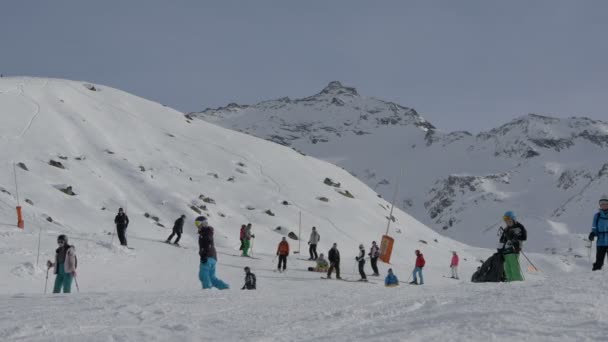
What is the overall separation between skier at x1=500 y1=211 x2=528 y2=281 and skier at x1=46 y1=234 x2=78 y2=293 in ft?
28.1

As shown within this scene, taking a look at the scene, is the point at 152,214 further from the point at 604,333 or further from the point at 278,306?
the point at 604,333

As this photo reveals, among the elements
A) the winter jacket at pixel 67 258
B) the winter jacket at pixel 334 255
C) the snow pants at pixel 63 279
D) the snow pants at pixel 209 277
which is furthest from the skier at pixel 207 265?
the winter jacket at pixel 334 255

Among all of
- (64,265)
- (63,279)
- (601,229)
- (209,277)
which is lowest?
(63,279)

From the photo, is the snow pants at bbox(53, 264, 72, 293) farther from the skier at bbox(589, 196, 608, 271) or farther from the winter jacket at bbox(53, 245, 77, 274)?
the skier at bbox(589, 196, 608, 271)

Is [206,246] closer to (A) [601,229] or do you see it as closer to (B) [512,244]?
(B) [512,244]

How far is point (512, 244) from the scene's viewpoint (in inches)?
450

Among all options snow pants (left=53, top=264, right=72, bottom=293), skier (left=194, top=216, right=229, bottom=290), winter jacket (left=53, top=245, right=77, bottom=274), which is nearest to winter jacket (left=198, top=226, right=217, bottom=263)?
skier (left=194, top=216, right=229, bottom=290)

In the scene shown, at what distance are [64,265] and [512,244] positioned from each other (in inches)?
350

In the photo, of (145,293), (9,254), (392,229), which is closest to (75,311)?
(145,293)

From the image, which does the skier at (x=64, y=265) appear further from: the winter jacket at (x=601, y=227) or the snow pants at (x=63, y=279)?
the winter jacket at (x=601, y=227)

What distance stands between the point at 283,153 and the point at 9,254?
140 feet

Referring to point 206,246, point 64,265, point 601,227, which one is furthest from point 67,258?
point 601,227

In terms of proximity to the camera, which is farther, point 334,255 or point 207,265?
point 334,255

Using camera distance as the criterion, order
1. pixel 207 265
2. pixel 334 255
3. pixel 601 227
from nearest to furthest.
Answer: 1. pixel 601 227
2. pixel 207 265
3. pixel 334 255
